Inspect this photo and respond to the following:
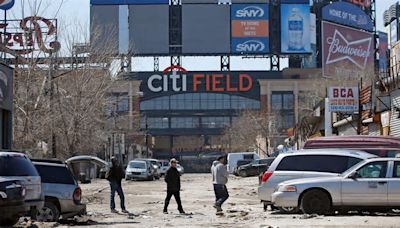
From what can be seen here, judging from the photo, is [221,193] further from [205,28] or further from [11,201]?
[205,28]

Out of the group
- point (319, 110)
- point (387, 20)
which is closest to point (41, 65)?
point (319, 110)

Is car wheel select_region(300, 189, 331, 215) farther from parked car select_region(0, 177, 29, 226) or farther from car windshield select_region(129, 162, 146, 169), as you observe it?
car windshield select_region(129, 162, 146, 169)

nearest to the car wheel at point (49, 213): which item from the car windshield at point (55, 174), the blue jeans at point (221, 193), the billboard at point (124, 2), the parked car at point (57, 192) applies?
the parked car at point (57, 192)

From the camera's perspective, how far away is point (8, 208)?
14398 mm

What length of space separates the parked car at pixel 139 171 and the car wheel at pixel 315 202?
3946 cm

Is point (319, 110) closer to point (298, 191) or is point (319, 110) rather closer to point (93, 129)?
point (93, 129)

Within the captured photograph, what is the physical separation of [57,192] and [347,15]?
66837 millimetres

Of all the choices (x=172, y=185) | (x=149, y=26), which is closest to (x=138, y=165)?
(x=172, y=185)

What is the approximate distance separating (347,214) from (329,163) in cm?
149

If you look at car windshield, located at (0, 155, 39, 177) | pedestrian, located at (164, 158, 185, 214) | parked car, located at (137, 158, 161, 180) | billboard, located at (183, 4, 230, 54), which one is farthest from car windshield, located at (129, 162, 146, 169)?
car windshield, located at (0, 155, 39, 177)

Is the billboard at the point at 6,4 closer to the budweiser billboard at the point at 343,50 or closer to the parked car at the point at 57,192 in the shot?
the parked car at the point at 57,192

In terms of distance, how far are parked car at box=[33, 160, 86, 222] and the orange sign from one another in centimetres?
7761

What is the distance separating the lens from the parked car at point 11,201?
47.0 feet

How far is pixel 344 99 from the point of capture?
40406 mm
